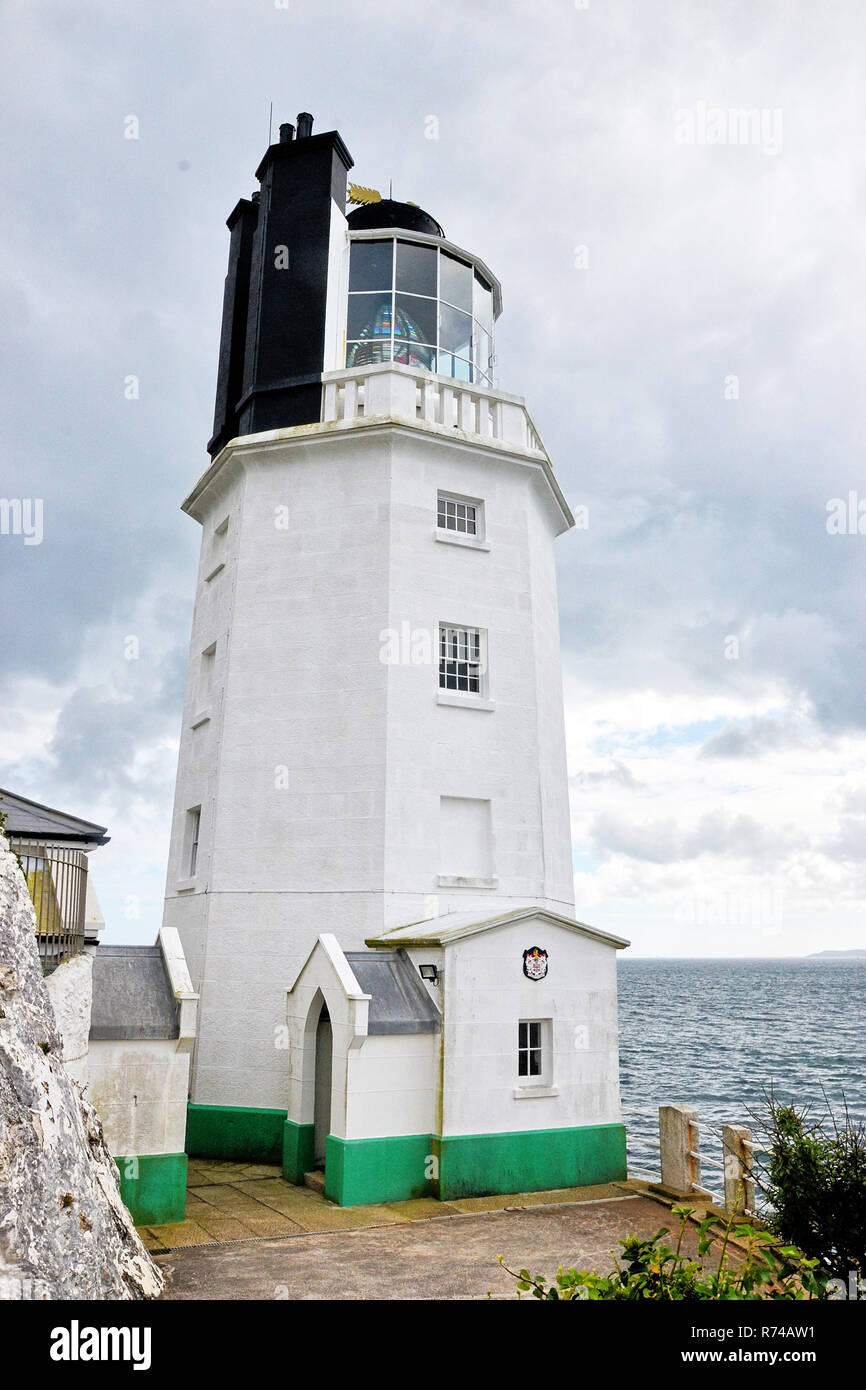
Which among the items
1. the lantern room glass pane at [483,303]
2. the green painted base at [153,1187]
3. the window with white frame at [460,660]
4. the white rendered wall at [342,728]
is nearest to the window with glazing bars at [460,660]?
the window with white frame at [460,660]

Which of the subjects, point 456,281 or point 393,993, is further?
point 456,281

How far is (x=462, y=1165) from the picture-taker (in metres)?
14.5

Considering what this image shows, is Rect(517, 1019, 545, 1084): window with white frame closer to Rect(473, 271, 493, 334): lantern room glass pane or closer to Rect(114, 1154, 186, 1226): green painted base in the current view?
Rect(114, 1154, 186, 1226): green painted base

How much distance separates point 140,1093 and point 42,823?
3948 mm

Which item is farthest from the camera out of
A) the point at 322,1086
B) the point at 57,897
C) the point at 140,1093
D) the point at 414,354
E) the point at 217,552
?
the point at 217,552

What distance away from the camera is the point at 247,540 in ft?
66.6

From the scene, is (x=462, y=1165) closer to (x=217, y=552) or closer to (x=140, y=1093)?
(x=140, y=1093)

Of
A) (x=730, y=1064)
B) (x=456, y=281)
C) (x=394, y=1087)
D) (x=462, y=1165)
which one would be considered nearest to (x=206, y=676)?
(x=394, y=1087)

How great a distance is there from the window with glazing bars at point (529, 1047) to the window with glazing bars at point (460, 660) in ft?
21.6

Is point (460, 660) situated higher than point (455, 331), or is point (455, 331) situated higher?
point (455, 331)

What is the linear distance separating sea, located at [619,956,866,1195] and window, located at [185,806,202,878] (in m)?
10.1

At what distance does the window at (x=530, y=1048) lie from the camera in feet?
51.6
